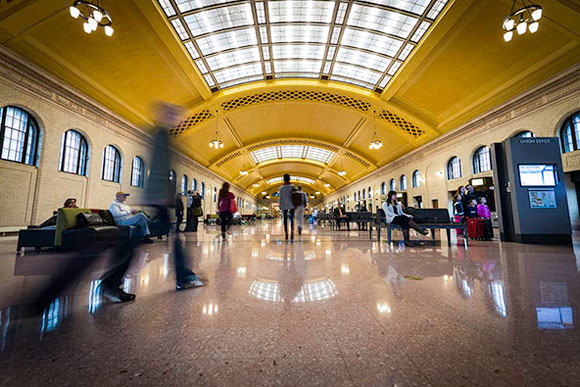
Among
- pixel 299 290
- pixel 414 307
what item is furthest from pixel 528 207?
pixel 299 290

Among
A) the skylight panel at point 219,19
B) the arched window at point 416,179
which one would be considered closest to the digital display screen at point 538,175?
the skylight panel at point 219,19

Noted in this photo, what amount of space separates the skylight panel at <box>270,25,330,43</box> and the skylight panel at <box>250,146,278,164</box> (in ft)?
44.2

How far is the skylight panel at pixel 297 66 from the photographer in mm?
12914

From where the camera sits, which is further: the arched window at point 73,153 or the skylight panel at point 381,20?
the skylight panel at point 381,20

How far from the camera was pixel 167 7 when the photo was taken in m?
8.77

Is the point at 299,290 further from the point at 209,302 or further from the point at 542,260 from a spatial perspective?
the point at 542,260

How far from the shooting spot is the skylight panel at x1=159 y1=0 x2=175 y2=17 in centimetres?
857

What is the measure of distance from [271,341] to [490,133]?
14.2m

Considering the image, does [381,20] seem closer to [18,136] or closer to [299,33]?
[299,33]

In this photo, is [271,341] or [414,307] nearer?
[271,341]

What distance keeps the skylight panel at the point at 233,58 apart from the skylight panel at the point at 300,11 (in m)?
2.07

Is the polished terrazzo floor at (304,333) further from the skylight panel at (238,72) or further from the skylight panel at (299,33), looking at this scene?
the skylight panel at (238,72)

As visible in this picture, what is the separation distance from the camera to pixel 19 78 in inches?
294

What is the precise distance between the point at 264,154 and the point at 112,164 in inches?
635
